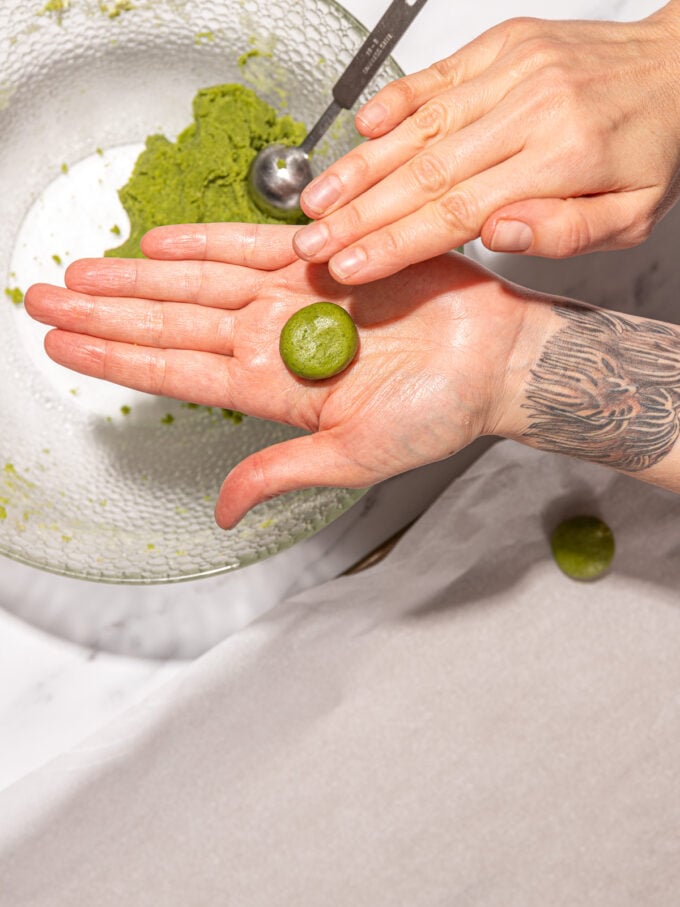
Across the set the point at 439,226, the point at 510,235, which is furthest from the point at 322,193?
the point at 510,235

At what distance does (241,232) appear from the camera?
1610 mm

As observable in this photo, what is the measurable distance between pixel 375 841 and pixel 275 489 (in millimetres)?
977

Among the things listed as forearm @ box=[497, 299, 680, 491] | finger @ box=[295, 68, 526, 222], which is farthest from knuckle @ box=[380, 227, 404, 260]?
forearm @ box=[497, 299, 680, 491]

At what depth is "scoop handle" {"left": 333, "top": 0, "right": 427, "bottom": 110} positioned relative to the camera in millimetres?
1623

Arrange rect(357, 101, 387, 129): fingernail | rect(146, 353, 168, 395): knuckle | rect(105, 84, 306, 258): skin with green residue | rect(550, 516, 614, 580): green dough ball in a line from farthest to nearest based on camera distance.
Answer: rect(550, 516, 614, 580): green dough ball < rect(105, 84, 306, 258): skin with green residue < rect(146, 353, 168, 395): knuckle < rect(357, 101, 387, 129): fingernail

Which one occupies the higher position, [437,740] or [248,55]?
[248,55]

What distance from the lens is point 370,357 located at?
156 cm

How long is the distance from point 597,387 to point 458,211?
460 mm

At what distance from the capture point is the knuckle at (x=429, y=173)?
1299 millimetres

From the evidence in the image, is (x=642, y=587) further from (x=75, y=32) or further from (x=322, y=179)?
(x=75, y=32)

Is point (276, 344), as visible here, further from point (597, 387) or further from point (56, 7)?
point (56, 7)

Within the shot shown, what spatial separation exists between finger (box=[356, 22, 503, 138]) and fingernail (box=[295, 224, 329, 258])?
0.61 feet

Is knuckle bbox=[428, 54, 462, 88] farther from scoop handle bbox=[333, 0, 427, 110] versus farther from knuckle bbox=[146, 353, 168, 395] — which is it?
knuckle bbox=[146, 353, 168, 395]

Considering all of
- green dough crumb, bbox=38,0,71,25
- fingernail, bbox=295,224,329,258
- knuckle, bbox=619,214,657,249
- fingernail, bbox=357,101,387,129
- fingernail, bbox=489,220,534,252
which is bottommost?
knuckle, bbox=619,214,657,249
